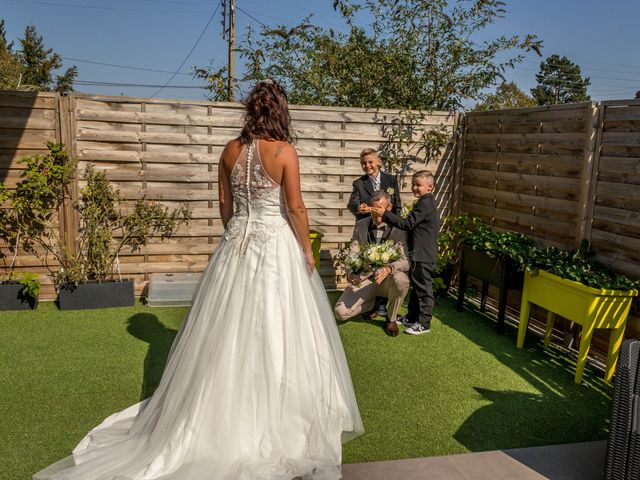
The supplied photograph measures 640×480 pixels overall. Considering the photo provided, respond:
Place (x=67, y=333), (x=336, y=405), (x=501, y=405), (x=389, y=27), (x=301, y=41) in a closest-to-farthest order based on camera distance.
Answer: (x=336, y=405)
(x=501, y=405)
(x=67, y=333)
(x=389, y=27)
(x=301, y=41)

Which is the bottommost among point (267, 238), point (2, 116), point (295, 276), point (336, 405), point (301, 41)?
point (336, 405)

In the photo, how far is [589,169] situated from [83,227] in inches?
199

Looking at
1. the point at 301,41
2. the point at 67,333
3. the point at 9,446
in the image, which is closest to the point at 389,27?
the point at 301,41

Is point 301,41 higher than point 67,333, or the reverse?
point 301,41

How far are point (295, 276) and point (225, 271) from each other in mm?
389

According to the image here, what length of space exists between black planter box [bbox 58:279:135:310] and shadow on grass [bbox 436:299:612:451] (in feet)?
11.5

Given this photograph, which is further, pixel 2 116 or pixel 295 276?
pixel 2 116

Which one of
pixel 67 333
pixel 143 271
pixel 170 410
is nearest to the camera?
pixel 170 410

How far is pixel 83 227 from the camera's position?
20.8 ft

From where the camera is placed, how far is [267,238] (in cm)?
328

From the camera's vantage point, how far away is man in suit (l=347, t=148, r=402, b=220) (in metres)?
5.96

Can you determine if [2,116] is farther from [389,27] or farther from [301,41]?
[389,27]

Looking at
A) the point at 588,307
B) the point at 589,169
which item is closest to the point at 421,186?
the point at 589,169

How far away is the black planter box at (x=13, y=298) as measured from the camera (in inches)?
232
